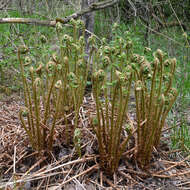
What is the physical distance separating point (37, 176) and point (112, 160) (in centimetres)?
49

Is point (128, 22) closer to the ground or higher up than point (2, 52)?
higher up

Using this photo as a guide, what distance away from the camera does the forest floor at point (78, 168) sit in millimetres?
1498

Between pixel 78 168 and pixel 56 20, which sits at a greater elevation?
pixel 56 20

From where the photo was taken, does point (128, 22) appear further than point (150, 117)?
Yes

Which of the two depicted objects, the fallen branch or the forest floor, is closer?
the forest floor

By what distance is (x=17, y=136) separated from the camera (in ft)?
6.15

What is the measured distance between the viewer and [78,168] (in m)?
1.59

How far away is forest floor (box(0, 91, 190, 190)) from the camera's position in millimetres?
1498

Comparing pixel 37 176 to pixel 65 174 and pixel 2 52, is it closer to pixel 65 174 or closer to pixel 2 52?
pixel 65 174

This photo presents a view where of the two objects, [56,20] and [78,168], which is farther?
Answer: [56,20]

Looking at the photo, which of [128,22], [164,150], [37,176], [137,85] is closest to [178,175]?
[164,150]

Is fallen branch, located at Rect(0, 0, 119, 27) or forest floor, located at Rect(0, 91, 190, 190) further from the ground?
fallen branch, located at Rect(0, 0, 119, 27)

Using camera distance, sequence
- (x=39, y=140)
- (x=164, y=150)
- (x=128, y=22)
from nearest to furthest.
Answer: (x=39, y=140)
(x=164, y=150)
(x=128, y=22)

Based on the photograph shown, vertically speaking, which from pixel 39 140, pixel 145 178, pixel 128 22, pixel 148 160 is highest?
pixel 128 22
